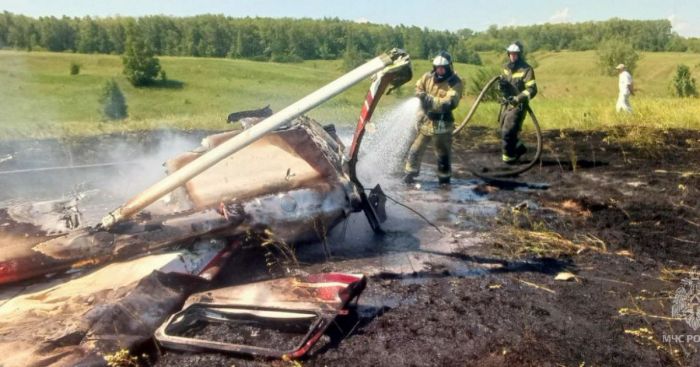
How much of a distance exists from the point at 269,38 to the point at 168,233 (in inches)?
2777

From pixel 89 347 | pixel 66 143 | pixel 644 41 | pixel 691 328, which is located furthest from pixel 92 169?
pixel 644 41

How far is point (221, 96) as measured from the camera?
3578cm

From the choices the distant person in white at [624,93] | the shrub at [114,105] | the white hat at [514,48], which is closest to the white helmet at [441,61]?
the white hat at [514,48]

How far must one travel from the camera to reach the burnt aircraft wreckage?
3.24m

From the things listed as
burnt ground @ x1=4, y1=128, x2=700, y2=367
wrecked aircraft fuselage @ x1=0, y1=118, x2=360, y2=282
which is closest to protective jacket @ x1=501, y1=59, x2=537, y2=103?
burnt ground @ x1=4, y1=128, x2=700, y2=367

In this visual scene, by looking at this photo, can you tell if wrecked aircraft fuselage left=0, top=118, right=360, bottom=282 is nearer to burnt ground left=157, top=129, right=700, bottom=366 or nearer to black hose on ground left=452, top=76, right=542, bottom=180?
burnt ground left=157, top=129, right=700, bottom=366

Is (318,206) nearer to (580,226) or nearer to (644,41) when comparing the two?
(580,226)

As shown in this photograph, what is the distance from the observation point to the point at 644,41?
79625mm

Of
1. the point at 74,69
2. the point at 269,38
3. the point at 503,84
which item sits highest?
the point at 269,38

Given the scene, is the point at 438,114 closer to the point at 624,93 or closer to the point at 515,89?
the point at 515,89

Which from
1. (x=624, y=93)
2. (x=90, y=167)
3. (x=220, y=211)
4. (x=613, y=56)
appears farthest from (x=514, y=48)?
(x=613, y=56)

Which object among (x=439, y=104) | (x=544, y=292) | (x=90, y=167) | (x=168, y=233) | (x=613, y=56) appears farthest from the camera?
(x=613, y=56)

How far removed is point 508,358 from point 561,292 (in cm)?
123

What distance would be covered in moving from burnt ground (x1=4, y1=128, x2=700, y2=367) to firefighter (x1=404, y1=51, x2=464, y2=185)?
1.18ft
